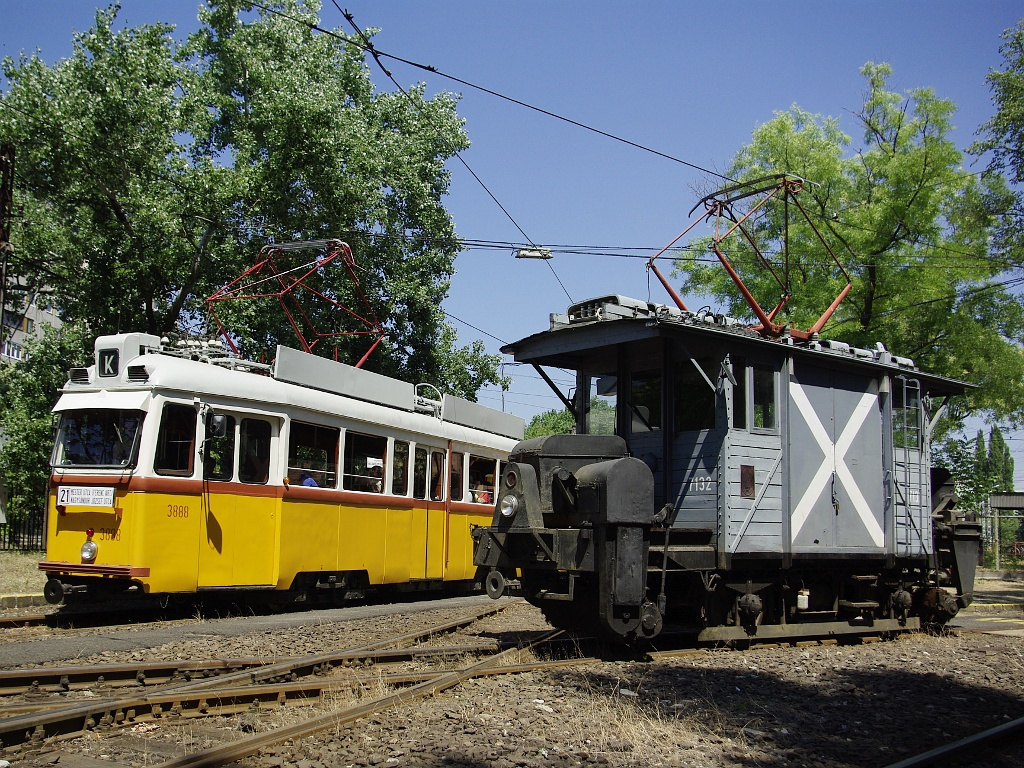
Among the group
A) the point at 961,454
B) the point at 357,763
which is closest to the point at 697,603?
the point at 357,763

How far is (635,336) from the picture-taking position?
983cm

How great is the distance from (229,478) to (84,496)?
175 centimetres

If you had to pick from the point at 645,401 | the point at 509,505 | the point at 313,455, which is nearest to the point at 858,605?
the point at 645,401

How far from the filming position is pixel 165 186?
69.1ft

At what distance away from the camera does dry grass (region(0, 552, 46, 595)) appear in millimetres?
14750

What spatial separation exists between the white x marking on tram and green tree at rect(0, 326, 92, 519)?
1721 centimetres

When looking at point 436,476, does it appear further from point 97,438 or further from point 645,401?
point 645,401

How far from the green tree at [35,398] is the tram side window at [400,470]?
10.4 m

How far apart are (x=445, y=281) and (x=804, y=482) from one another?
16.9 meters

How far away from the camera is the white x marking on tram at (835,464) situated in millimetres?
10625

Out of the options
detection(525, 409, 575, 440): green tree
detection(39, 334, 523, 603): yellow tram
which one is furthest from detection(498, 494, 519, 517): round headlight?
detection(525, 409, 575, 440): green tree

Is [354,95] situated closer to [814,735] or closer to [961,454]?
[961,454]

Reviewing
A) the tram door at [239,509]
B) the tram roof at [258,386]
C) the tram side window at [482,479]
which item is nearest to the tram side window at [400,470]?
the tram roof at [258,386]

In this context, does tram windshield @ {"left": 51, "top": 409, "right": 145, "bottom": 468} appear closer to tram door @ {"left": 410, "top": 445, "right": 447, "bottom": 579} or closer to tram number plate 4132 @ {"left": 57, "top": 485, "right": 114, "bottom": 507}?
tram number plate 4132 @ {"left": 57, "top": 485, "right": 114, "bottom": 507}
